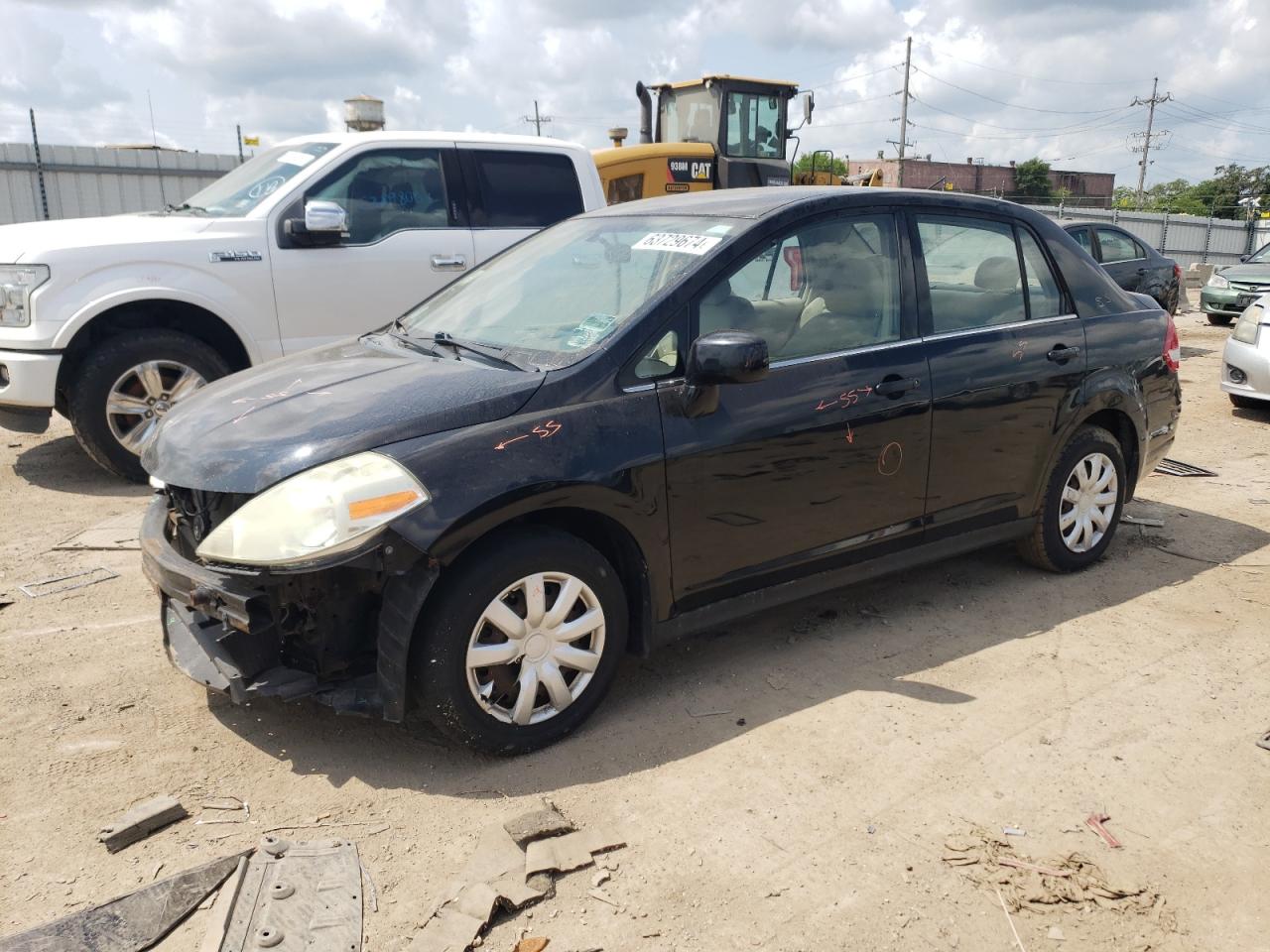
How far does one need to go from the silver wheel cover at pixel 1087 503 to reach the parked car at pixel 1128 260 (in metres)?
8.91

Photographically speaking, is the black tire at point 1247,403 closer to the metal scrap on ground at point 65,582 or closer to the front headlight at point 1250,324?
the front headlight at point 1250,324

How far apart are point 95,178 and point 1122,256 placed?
16.9m

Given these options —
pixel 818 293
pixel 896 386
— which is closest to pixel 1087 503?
pixel 896 386

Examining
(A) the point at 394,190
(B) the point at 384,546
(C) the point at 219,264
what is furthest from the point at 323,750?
(A) the point at 394,190

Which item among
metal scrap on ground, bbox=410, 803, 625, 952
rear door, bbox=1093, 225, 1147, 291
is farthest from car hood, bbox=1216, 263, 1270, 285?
metal scrap on ground, bbox=410, 803, 625, 952

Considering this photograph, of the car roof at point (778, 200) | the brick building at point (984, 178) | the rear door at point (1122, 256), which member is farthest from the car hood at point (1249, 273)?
the brick building at point (984, 178)

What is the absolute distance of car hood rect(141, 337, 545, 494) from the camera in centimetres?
304

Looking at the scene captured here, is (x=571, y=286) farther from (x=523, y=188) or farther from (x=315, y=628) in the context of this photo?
(x=523, y=188)

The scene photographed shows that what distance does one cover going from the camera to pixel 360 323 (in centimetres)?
670

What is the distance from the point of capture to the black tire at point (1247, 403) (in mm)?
9266

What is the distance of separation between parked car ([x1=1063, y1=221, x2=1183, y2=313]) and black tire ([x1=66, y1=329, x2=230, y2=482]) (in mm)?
10739

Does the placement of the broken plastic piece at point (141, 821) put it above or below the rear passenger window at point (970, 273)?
below

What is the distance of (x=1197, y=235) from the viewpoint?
34.3 m

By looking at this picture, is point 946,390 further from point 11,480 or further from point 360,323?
point 11,480
